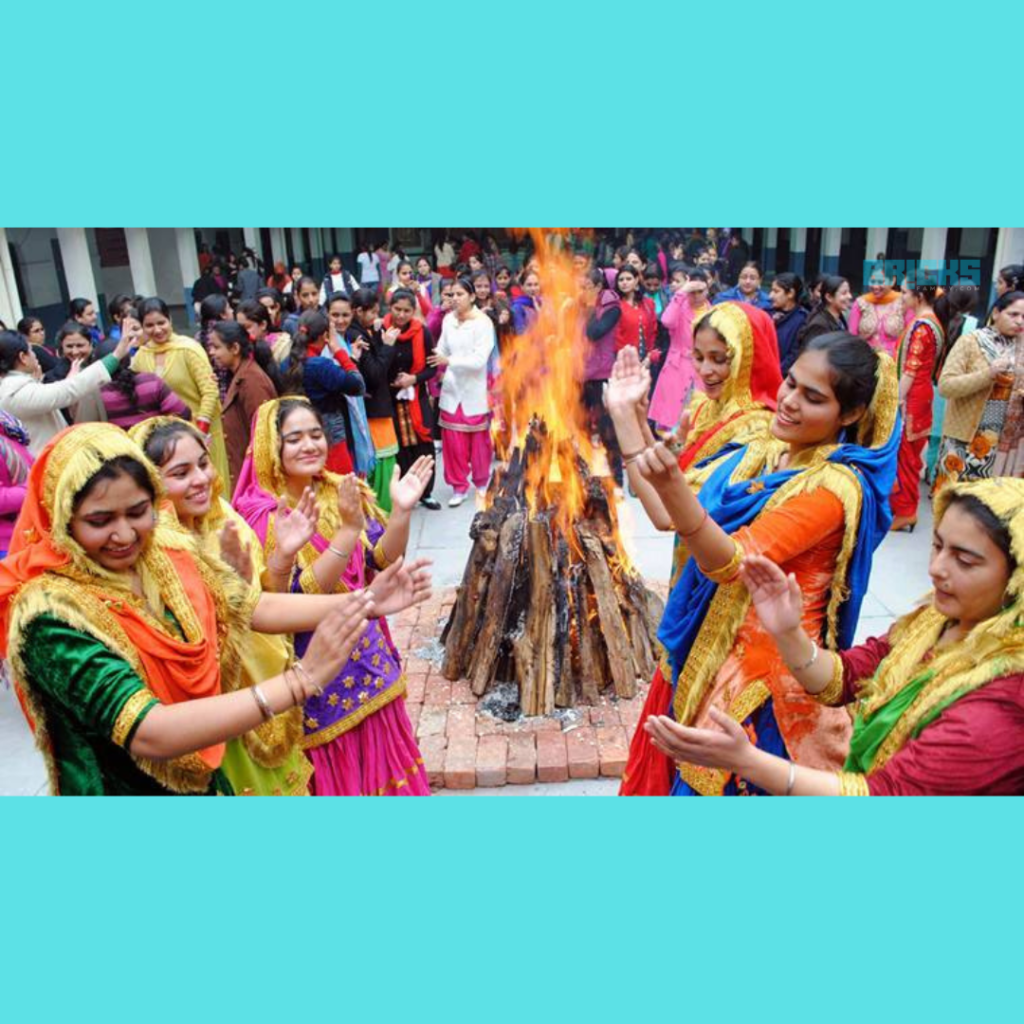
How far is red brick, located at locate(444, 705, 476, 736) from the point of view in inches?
161

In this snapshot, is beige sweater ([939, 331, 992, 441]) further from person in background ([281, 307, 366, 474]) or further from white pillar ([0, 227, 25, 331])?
white pillar ([0, 227, 25, 331])

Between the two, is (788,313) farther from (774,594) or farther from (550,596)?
(774,594)

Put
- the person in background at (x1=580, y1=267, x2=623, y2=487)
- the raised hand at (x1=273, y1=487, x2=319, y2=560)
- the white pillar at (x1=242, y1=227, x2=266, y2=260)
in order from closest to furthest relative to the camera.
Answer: the raised hand at (x1=273, y1=487, x2=319, y2=560) < the person in background at (x1=580, y1=267, x2=623, y2=487) < the white pillar at (x1=242, y1=227, x2=266, y2=260)

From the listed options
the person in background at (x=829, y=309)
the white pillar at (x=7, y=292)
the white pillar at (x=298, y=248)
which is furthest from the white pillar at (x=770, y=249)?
the white pillar at (x=7, y=292)

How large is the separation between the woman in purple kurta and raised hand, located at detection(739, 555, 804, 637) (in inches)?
53.5

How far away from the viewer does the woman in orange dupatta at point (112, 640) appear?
68.6 inches

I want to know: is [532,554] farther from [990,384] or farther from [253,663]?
[990,384]

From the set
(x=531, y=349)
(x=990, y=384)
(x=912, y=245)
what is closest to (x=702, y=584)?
(x=990, y=384)

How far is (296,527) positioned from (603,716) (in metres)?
2.11

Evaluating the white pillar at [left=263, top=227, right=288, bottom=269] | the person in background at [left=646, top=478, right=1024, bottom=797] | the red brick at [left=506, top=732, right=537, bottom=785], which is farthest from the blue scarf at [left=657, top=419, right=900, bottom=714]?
the white pillar at [left=263, top=227, right=288, bottom=269]

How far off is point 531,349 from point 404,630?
3.05 metres

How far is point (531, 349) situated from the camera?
7.17 metres

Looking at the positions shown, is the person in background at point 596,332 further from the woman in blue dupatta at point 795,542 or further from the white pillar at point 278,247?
the white pillar at point 278,247

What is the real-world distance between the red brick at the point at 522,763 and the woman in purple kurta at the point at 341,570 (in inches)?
26.2
